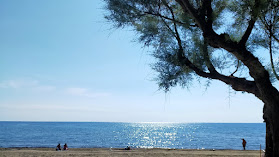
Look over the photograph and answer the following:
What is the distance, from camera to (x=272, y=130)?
22.9ft

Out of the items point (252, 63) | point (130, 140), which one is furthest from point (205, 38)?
point (130, 140)

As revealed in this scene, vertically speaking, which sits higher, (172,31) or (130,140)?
(172,31)

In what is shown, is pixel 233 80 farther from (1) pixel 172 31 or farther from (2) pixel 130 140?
(2) pixel 130 140

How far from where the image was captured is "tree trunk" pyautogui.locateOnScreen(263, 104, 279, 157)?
271 inches

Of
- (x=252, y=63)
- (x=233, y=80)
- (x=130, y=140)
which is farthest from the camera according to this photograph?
(x=130, y=140)

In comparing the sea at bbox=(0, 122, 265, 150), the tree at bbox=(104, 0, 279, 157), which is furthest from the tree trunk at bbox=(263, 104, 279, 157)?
the sea at bbox=(0, 122, 265, 150)

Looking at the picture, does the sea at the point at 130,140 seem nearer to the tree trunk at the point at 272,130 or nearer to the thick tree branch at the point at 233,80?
the tree trunk at the point at 272,130

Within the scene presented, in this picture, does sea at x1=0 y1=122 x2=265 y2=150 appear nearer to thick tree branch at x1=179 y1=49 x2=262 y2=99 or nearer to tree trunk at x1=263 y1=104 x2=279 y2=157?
tree trunk at x1=263 y1=104 x2=279 y2=157

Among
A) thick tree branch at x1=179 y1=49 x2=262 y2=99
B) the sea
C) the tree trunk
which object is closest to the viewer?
the tree trunk

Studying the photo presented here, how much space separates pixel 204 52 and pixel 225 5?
1608mm

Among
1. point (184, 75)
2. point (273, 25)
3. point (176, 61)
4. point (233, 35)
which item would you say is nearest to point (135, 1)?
point (176, 61)

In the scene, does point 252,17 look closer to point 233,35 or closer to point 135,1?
point 233,35

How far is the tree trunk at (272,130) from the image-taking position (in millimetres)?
6875

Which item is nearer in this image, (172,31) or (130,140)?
(172,31)
